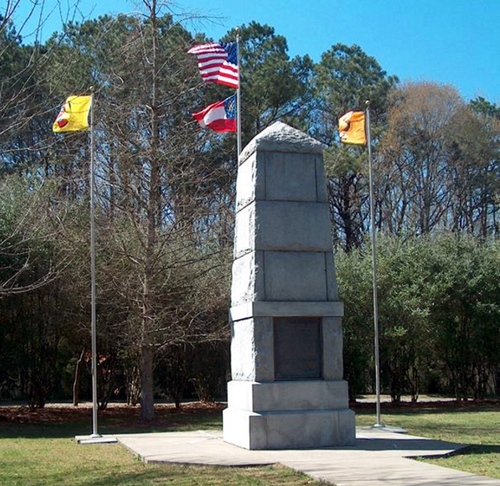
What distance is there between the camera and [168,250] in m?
20.3

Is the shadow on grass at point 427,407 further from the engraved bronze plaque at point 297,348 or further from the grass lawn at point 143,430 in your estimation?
the engraved bronze plaque at point 297,348

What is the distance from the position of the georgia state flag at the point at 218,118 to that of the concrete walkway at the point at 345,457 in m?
7.47

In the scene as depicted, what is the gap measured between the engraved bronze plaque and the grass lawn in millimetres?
2254

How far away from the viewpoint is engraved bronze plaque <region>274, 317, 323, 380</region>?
1169 centimetres

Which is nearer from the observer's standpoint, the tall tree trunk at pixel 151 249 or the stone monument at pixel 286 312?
the stone monument at pixel 286 312

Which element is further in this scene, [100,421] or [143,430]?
[100,421]

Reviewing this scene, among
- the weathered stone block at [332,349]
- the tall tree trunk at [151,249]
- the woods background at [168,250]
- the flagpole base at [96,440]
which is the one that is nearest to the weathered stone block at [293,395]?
the weathered stone block at [332,349]

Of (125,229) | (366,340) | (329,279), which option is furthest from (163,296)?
(329,279)

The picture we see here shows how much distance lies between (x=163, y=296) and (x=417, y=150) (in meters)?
18.8

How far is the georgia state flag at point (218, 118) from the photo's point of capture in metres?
18.0

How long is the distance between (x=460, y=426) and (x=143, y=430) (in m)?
7.31

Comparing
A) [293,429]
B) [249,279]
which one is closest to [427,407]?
[293,429]

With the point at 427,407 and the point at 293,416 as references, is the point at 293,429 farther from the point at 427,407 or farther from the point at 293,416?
the point at 427,407

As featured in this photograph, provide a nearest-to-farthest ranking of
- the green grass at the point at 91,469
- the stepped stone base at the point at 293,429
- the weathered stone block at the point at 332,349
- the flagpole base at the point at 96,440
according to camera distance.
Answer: the green grass at the point at 91,469, the stepped stone base at the point at 293,429, the weathered stone block at the point at 332,349, the flagpole base at the point at 96,440
